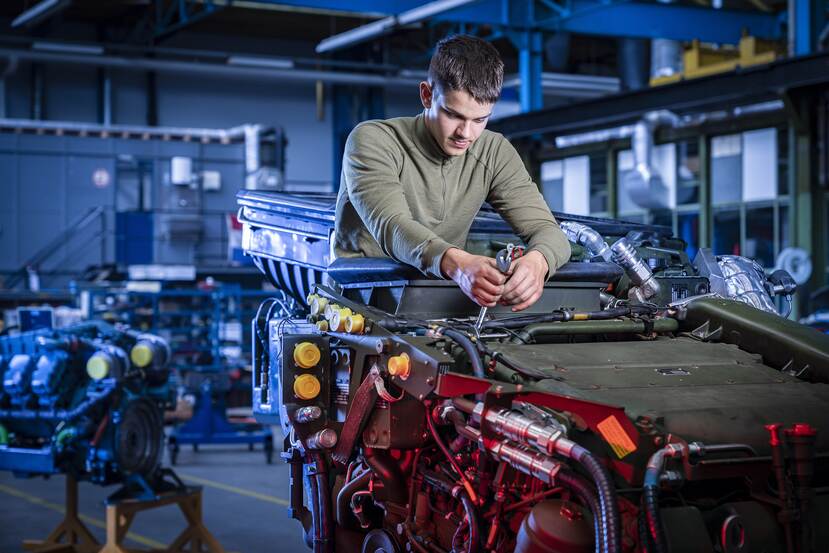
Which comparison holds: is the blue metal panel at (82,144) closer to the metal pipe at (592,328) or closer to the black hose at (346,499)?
the black hose at (346,499)

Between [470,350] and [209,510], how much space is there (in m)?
6.48

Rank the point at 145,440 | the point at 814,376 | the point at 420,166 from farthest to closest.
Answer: the point at 145,440, the point at 420,166, the point at 814,376

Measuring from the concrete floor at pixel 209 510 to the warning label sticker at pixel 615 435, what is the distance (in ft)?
16.8

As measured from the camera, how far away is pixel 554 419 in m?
2.64

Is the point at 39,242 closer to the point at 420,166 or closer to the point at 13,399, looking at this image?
the point at 13,399

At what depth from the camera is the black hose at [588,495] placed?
2406 millimetres

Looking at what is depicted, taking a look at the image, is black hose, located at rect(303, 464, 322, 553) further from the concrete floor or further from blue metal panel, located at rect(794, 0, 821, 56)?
blue metal panel, located at rect(794, 0, 821, 56)

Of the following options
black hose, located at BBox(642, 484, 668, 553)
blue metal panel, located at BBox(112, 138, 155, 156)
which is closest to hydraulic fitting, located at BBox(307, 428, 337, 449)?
black hose, located at BBox(642, 484, 668, 553)

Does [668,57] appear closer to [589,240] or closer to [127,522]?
[127,522]

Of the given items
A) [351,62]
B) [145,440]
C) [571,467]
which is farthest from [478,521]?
[351,62]

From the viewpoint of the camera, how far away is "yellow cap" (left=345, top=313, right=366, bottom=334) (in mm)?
3223

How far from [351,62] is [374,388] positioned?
2142cm

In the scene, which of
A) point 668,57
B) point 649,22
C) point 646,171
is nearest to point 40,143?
point 649,22

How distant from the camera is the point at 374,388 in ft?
10.4
